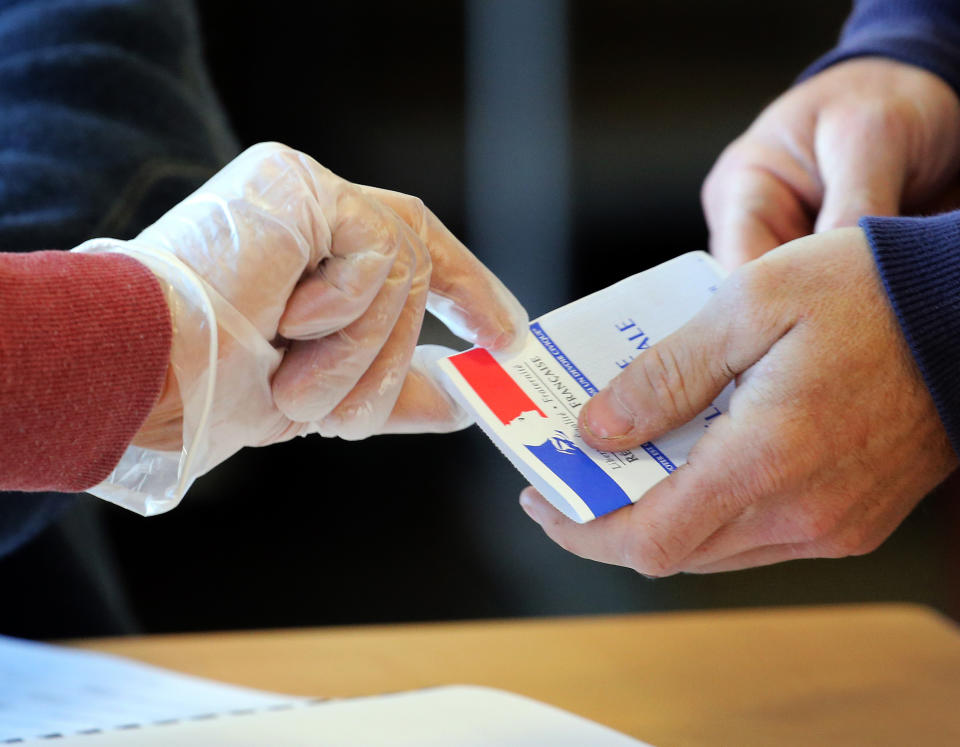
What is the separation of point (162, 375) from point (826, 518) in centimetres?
52

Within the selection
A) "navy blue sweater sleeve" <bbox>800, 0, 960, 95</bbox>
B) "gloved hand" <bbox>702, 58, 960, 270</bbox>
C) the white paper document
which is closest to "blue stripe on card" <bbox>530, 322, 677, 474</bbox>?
the white paper document

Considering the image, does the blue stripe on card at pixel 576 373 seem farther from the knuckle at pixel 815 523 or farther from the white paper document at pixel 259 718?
the white paper document at pixel 259 718

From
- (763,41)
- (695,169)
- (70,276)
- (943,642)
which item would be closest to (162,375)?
(70,276)

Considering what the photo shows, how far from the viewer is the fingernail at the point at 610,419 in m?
0.73

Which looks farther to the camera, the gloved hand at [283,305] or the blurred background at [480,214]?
the blurred background at [480,214]

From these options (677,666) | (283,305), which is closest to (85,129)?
(283,305)

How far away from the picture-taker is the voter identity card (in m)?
0.71

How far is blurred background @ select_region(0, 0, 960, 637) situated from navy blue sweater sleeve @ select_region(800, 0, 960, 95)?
0.95 m

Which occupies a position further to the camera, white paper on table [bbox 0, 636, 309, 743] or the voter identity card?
white paper on table [bbox 0, 636, 309, 743]

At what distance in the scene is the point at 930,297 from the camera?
0.72 metres

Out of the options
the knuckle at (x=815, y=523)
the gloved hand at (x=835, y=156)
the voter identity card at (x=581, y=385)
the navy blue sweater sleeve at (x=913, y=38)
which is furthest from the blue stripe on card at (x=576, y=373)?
the navy blue sweater sleeve at (x=913, y=38)

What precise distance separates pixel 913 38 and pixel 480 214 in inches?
45.3

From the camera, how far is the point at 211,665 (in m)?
1.06

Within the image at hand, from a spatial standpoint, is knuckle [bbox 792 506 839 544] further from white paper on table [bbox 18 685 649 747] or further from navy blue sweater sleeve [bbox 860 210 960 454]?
white paper on table [bbox 18 685 649 747]
